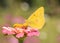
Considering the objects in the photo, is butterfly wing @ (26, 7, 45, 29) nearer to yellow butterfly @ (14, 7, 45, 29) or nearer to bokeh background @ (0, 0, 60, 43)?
yellow butterfly @ (14, 7, 45, 29)

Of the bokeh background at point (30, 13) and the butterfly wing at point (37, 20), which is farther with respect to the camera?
the bokeh background at point (30, 13)

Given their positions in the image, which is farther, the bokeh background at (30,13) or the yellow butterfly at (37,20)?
the bokeh background at (30,13)

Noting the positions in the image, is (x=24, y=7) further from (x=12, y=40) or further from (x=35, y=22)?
(x=35, y=22)

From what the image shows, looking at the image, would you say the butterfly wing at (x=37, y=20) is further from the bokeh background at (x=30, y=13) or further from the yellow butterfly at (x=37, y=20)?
the bokeh background at (x=30, y=13)

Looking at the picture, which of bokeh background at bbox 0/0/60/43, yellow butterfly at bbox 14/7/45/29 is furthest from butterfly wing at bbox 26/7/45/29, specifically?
bokeh background at bbox 0/0/60/43

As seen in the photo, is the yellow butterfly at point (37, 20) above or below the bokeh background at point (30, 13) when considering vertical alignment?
below

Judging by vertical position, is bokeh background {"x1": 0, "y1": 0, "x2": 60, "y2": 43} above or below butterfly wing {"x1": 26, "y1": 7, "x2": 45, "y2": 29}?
above

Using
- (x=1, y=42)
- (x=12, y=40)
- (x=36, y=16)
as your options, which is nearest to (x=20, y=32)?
(x=36, y=16)

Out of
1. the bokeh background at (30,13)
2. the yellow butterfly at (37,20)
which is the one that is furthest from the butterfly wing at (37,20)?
the bokeh background at (30,13)

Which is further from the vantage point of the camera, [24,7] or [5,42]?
[24,7]
